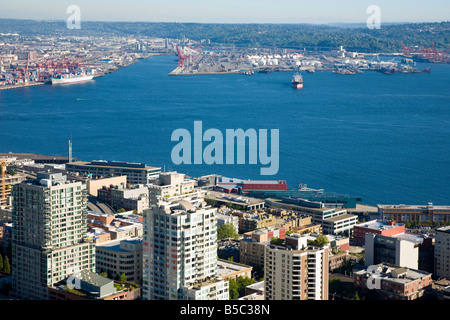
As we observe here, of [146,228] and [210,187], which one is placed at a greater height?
[146,228]

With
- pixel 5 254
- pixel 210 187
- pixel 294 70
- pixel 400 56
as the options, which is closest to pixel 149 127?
pixel 210 187

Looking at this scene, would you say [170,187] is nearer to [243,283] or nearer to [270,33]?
[243,283]

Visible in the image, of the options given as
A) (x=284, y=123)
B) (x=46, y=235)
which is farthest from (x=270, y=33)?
(x=46, y=235)

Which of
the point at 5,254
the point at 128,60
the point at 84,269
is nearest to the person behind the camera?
the point at 84,269

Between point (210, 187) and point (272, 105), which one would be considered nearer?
point (210, 187)

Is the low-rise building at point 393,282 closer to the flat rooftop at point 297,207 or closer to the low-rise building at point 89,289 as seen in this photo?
the low-rise building at point 89,289

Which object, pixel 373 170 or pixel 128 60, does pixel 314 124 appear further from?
pixel 128 60

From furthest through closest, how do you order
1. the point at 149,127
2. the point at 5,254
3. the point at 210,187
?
the point at 149,127 < the point at 210,187 < the point at 5,254

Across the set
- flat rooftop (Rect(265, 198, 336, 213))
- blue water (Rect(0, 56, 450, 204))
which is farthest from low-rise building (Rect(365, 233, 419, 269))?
blue water (Rect(0, 56, 450, 204))
